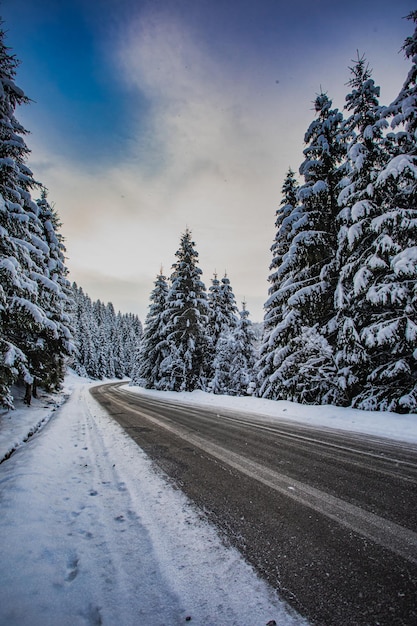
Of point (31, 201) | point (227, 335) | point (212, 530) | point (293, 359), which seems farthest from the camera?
point (227, 335)

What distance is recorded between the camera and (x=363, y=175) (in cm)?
1055

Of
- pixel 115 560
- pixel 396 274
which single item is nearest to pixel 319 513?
pixel 115 560

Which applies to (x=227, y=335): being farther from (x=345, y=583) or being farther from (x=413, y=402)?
(x=345, y=583)

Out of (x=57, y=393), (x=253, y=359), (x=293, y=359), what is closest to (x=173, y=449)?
(x=293, y=359)

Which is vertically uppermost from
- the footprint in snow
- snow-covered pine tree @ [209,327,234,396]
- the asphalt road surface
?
snow-covered pine tree @ [209,327,234,396]

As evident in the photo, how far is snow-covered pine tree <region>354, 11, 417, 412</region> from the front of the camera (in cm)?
896

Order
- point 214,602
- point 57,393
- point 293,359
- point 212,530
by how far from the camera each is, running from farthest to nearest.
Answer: point 57,393, point 293,359, point 212,530, point 214,602

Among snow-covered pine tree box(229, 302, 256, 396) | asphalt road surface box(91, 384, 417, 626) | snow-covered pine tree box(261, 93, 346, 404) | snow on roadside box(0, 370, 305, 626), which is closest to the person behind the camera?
snow on roadside box(0, 370, 305, 626)

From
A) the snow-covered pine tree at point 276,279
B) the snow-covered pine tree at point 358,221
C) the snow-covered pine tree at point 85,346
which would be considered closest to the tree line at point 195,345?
the snow-covered pine tree at point 276,279

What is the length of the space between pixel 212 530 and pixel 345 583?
127 centimetres

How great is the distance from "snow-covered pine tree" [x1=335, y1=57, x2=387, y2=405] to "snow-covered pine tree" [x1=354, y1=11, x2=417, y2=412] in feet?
0.99

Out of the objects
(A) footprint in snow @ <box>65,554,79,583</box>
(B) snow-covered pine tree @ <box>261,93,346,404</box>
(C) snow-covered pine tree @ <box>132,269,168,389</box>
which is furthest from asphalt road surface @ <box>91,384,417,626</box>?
(C) snow-covered pine tree @ <box>132,269,168,389</box>

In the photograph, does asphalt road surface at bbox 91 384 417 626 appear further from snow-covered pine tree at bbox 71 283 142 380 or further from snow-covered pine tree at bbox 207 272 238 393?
snow-covered pine tree at bbox 71 283 142 380

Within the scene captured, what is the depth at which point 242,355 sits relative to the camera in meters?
24.1
